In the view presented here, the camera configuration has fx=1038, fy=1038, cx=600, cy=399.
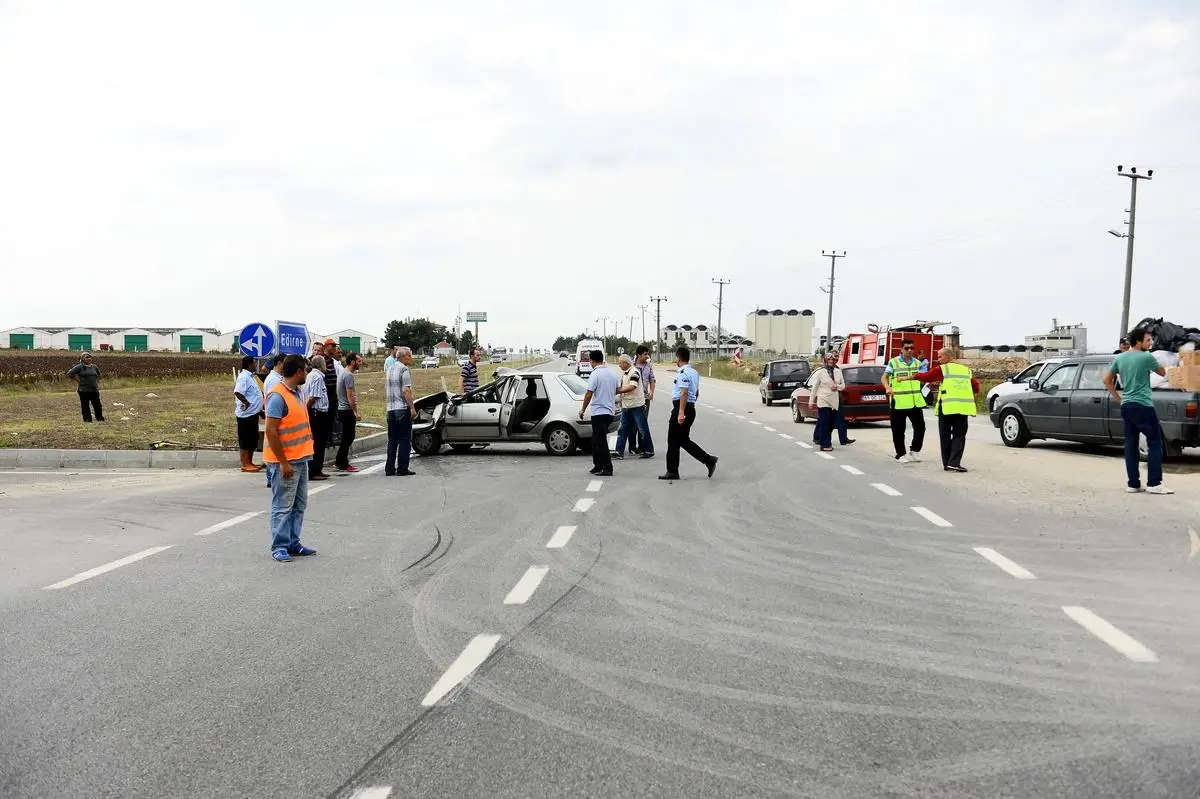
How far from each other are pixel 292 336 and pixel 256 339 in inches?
69.0

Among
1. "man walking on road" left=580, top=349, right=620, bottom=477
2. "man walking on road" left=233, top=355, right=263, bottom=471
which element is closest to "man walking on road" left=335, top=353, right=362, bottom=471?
"man walking on road" left=233, top=355, right=263, bottom=471

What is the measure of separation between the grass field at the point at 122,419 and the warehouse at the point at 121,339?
→ 10272 cm

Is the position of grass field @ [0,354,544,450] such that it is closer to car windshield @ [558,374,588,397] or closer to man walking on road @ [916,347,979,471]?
car windshield @ [558,374,588,397]

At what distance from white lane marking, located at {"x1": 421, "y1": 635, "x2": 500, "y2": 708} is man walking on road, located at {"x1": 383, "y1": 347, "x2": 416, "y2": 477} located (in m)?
9.16

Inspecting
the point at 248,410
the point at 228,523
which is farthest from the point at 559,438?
the point at 228,523

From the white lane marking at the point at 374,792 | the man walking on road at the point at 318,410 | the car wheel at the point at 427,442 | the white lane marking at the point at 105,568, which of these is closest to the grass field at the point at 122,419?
the car wheel at the point at 427,442

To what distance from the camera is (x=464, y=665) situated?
17.0 feet

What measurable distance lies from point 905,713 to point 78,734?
3.45 m

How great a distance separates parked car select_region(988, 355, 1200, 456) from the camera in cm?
1442

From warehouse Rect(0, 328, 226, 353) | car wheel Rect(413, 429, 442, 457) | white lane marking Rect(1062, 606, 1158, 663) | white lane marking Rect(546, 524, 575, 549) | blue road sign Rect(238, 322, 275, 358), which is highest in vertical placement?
blue road sign Rect(238, 322, 275, 358)

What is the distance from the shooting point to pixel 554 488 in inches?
516

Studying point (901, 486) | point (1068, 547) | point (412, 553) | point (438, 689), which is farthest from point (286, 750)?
point (901, 486)

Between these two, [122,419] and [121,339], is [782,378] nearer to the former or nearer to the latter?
[122,419]

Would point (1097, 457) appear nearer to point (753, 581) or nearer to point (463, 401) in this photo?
point (463, 401)
